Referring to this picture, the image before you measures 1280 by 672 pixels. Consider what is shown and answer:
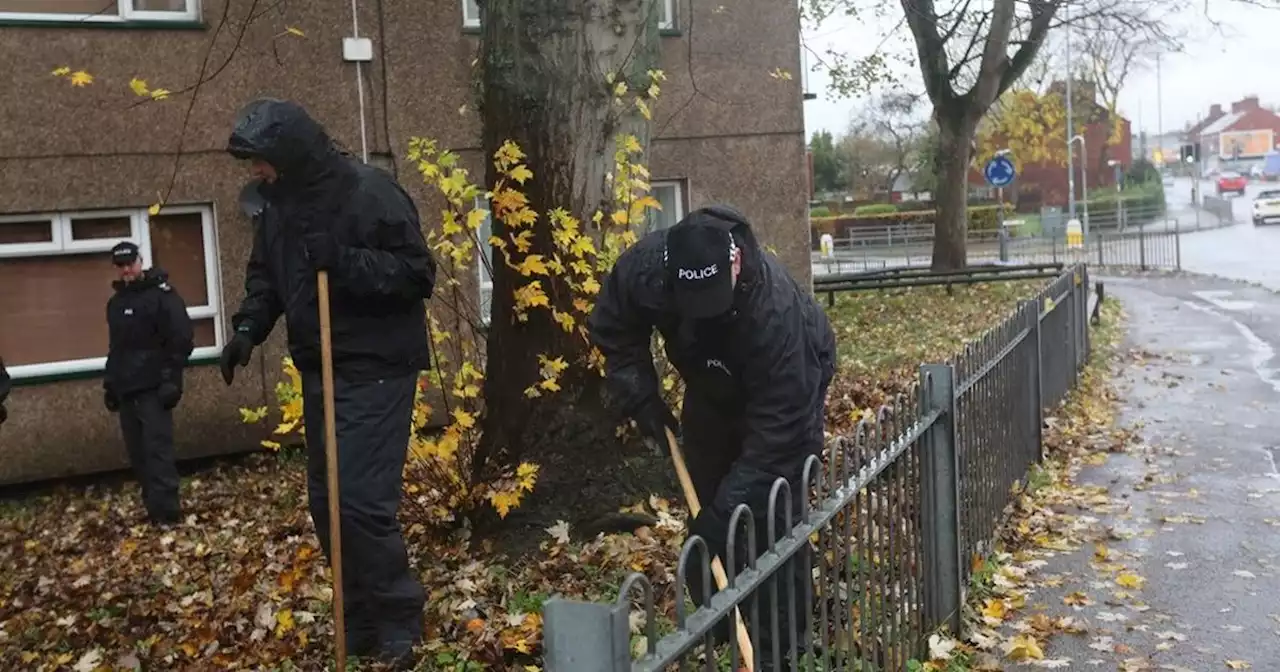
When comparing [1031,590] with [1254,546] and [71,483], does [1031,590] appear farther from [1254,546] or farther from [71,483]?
[71,483]

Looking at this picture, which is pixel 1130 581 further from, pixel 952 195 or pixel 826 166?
pixel 826 166

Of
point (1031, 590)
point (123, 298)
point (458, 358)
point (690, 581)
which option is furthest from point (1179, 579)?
point (123, 298)

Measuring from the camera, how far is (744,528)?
3.96 metres

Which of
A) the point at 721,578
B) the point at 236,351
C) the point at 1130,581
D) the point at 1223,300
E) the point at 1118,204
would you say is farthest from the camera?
the point at 1118,204

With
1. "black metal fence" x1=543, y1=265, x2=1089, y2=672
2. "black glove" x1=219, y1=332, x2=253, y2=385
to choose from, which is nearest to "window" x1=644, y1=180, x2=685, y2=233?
"black metal fence" x1=543, y1=265, x2=1089, y2=672

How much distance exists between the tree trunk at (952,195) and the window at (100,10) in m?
16.9

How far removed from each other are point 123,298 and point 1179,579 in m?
6.45

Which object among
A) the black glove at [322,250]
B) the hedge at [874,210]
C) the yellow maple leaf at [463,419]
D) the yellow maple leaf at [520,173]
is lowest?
the yellow maple leaf at [463,419]

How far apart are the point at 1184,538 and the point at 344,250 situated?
4.79 metres

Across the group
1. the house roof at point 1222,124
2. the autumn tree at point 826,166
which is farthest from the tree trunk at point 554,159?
the house roof at point 1222,124

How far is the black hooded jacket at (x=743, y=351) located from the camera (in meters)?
3.95

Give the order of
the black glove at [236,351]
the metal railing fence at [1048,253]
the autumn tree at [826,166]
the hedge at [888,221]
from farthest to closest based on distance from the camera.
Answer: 1. the autumn tree at [826,166]
2. the hedge at [888,221]
3. the metal railing fence at [1048,253]
4. the black glove at [236,351]

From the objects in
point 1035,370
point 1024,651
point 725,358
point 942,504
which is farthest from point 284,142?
point 1035,370

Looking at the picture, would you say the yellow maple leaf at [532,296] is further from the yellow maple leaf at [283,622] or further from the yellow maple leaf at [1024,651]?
the yellow maple leaf at [1024,651]
